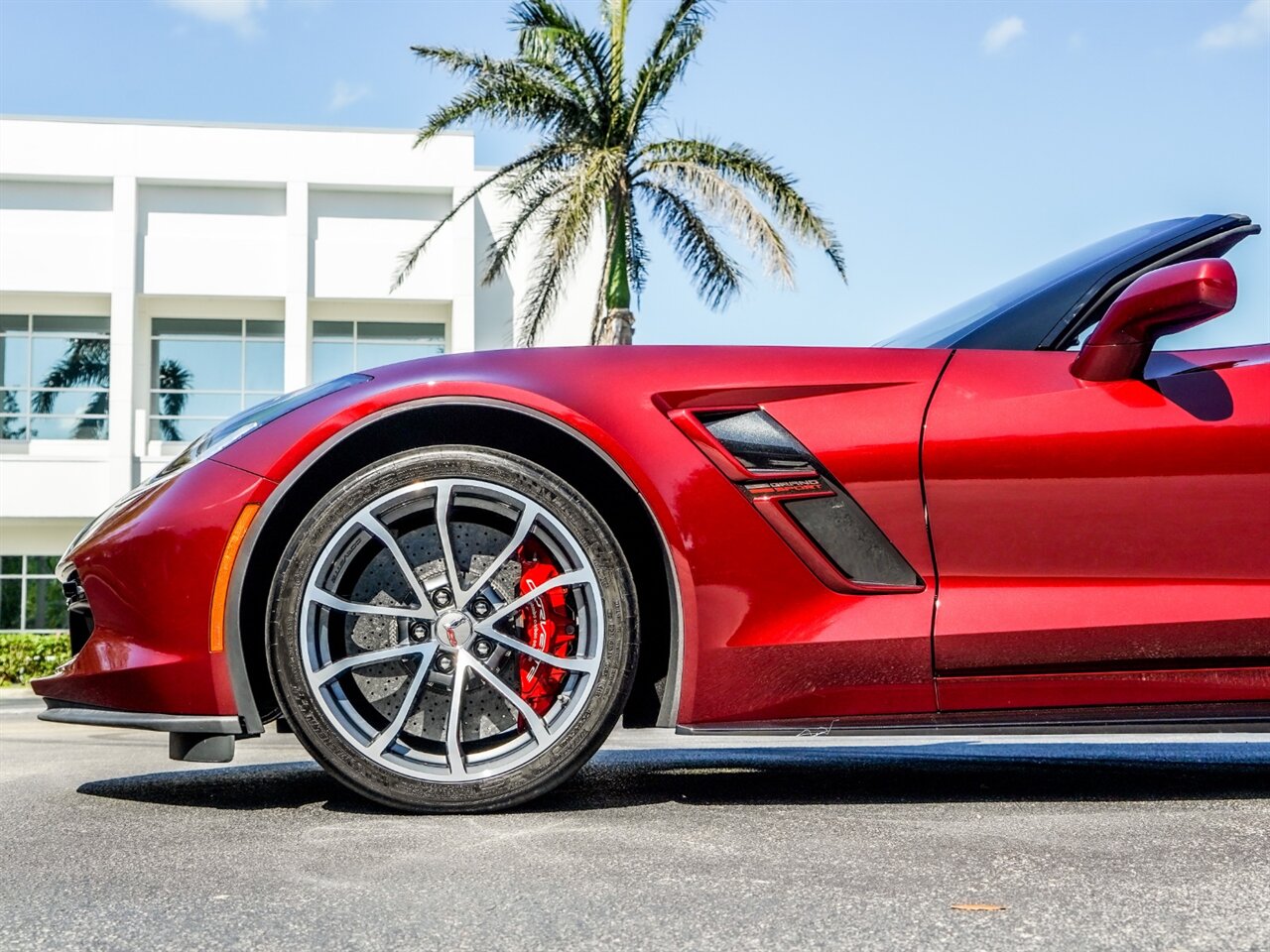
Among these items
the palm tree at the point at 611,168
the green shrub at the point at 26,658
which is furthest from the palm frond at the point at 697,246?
the green shrub at the point at 26,658

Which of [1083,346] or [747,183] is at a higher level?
[747,183]

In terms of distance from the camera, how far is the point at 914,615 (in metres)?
2.72

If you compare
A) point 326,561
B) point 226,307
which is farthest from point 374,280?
point 326,561

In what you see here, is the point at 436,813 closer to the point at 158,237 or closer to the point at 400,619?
the point at 400,619

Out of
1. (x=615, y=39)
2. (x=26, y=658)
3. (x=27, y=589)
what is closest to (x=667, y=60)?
(x=615, y=39)

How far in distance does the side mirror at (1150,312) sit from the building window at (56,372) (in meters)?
27.5

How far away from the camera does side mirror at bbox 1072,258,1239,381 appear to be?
2.68m

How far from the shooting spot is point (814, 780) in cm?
333

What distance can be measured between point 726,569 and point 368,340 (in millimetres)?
26622

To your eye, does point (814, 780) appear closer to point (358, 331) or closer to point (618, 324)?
point (618, 324)

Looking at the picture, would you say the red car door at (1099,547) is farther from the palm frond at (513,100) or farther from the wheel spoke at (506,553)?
the palm frond at (513,100)

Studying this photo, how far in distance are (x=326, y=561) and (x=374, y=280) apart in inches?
1017

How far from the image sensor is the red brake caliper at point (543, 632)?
2770 mm

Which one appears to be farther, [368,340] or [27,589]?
[368,340]
